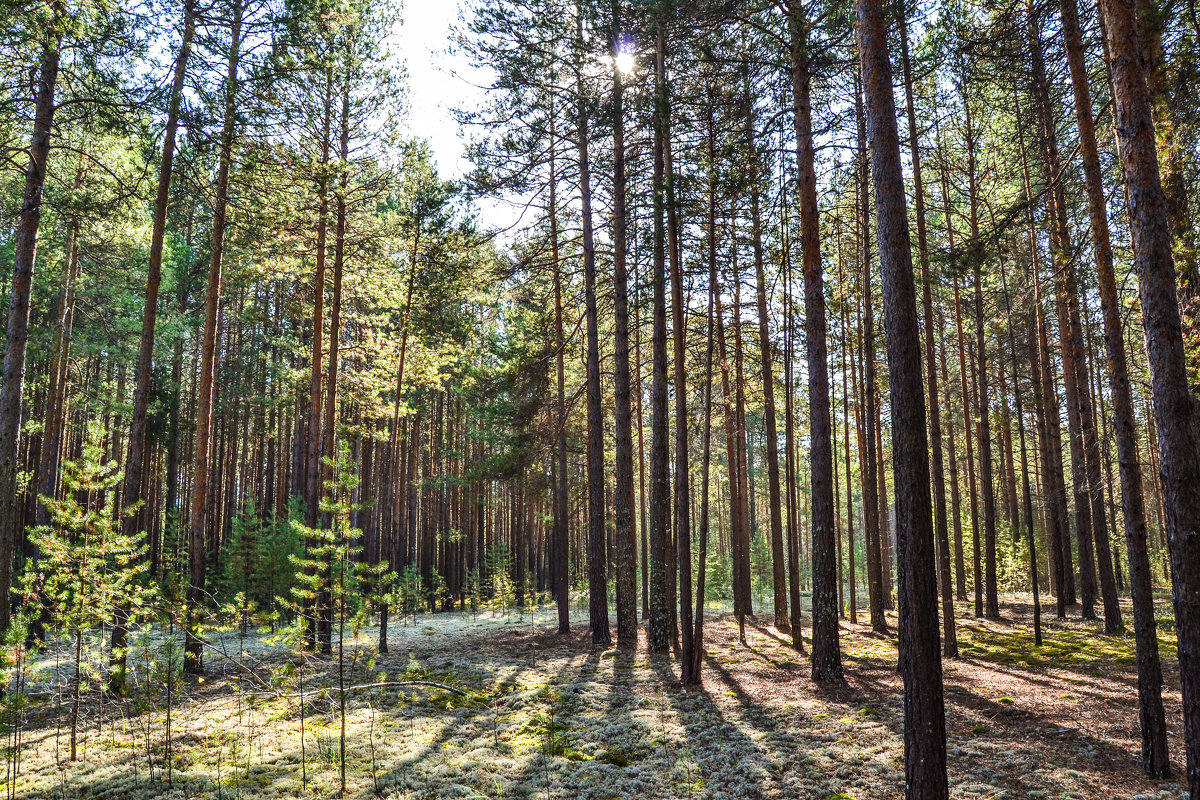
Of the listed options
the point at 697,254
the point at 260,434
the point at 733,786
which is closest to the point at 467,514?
the point at 260,434

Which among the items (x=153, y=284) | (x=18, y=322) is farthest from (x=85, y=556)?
(x=153, y=284)

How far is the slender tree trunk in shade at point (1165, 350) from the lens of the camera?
5.24m

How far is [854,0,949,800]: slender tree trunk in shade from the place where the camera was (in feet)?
16.8

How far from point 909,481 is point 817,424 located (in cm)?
532

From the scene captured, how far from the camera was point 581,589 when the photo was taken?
107 feet

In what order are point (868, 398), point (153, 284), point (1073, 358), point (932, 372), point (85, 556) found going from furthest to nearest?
point (1073, 358), point (868, 398), point (932, 372), point (153, 284), point (85, 556)

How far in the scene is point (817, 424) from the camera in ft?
34.7

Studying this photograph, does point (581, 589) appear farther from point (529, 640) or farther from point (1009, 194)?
point (1009, 194)

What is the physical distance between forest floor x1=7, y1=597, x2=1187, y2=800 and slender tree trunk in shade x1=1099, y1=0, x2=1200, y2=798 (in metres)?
1.53

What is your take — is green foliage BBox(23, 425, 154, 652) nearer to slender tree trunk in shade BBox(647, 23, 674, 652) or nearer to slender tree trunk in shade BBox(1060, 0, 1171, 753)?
slender tree trunk in shade BBox(647, 23, 674, 652)

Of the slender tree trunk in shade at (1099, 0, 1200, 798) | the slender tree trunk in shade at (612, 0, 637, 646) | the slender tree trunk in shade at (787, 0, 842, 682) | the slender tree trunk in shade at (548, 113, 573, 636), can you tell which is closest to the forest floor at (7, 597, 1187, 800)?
the slender tree trunk in shade at (787, 0, 842, 682)

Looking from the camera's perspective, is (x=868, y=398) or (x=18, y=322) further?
(x=868, y=398)

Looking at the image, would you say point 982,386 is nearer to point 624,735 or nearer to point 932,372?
point 932,372

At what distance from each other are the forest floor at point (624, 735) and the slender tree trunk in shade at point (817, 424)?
0.76m
